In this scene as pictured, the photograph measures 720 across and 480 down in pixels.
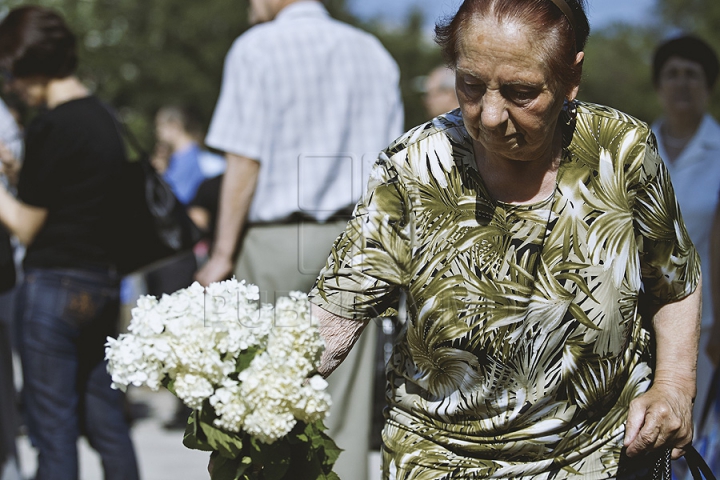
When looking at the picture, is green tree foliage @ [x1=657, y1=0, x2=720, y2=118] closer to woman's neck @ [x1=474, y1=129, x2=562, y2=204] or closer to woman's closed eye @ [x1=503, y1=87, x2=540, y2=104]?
woman's neck @ [x1=474, y1=129, x2=562, y2=204]

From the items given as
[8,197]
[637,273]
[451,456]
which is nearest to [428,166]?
[637,273]

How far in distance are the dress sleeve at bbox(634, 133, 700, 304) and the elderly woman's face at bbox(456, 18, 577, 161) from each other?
0.28 meters

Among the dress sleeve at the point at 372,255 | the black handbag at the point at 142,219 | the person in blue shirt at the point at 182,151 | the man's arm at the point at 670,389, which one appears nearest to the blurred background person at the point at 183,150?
the person in blue shirt at the point at 182,151

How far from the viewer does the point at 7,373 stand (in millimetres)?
4707

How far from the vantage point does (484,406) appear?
6.39 ft

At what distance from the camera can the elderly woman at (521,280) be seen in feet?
6.24

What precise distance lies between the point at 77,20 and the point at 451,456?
1279 centimetres

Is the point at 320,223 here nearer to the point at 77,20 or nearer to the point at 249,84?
the point at 249,84

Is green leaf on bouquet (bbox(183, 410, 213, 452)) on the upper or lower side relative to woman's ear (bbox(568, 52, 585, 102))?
lower

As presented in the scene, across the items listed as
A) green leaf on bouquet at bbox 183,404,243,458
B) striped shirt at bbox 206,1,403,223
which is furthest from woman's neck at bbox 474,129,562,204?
striped shirt at bbox 206,1,403,223

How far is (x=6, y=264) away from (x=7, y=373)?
915 millimetres

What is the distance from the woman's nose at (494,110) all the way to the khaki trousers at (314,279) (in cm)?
196

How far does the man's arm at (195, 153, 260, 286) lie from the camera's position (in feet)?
12.1

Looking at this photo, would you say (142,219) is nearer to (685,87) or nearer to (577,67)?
(577,67)
